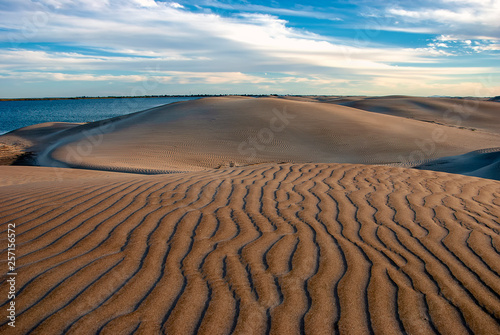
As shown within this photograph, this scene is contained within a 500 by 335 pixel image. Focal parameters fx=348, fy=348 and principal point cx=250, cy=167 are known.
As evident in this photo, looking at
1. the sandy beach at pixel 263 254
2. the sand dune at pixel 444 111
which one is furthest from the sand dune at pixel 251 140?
the sand dune at pixel 444 111

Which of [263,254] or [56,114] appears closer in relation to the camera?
[263,254]

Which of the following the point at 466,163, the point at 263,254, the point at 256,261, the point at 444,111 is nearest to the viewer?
the point at 256,261

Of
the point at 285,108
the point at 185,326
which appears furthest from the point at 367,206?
the point at 285,108

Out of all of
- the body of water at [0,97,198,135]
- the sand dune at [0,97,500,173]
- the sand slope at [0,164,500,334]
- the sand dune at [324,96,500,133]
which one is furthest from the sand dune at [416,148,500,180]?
the body of water at [0,97,198,135]

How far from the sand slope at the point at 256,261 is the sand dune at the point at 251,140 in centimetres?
787

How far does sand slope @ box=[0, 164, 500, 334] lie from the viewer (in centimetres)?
222

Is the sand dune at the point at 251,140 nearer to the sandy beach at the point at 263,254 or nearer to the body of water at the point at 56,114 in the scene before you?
the sandy beach at the point at 263,254

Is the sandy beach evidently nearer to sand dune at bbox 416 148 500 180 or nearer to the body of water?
sand dune at bbox 416 148 500 180

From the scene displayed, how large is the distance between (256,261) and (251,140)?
49.0 feet

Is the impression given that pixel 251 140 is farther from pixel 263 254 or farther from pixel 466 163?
pixel 263 254

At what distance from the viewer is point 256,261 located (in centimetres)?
287

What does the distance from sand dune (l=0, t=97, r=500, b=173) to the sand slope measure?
7.87 m

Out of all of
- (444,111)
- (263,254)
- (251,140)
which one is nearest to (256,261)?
(263,254)

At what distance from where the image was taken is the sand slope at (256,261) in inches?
87.3
